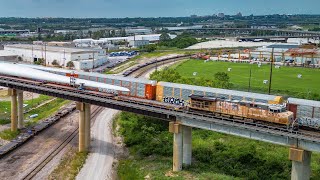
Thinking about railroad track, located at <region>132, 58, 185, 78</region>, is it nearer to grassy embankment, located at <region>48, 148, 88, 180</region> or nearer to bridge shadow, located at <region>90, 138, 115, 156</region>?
bridge shadow, located at <region>90, 138, 115, 156</region>

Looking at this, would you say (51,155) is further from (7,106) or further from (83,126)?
(7,106)

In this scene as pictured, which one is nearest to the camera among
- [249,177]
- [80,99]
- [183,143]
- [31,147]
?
[249,177]

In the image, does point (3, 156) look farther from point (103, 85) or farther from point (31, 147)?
point (103, 85)

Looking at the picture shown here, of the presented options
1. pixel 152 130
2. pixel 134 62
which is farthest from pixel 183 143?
pixel 134 62

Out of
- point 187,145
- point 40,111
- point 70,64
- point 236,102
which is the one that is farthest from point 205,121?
point 70,64

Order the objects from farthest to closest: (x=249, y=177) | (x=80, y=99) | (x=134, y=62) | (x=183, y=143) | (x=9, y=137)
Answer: (x=134, y=62) < (x=9, y=137) < (x=80, y=99) < (x=183, y=143) < (x=249, y=177)

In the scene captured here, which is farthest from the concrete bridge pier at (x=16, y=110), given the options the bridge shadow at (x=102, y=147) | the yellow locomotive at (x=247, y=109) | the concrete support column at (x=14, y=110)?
the yellow locomotive at (x=247, y=109)

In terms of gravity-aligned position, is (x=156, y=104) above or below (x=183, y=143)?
above

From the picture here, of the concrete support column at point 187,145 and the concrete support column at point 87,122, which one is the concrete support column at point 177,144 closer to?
the concrete support column at point 187,145
